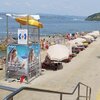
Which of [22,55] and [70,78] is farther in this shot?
[70,78]

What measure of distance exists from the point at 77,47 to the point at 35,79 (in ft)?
51.4

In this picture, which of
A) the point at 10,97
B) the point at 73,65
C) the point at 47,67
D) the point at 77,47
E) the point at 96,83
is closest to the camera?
the point at 10,97

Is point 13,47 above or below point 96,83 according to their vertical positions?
above

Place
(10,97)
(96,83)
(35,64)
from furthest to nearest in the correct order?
(35,64) < (96,83) < (10,97)

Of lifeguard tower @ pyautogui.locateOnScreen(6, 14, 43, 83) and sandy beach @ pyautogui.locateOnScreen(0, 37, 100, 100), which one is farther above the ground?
lifeguard tower @ pyautogui.locateOnScreen(6, 14, 43, 83)

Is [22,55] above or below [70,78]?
above

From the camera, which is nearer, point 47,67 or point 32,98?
point 32,98

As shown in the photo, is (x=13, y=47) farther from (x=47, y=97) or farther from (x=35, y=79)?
(x=47, y=97)

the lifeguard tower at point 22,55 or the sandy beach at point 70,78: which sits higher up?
the lifeguard tower at point 22,55

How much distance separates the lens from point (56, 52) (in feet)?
71.3

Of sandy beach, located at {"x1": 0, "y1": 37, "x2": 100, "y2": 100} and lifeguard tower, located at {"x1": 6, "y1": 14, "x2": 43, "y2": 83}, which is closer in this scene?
→ sandy beach, located at {"x1": 0, "y1": 37, "x2": 100, "y2": 100}

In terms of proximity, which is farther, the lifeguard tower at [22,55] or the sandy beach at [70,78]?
the lifeguard tower at [22,55]

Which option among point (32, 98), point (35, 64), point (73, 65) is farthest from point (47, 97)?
point (73, 65)

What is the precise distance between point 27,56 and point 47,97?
13.3 feet
